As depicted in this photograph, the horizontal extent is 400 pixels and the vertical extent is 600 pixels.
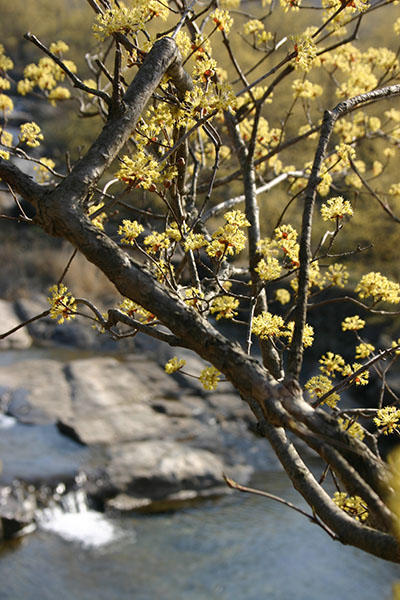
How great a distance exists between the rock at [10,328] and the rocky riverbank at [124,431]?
30 cm

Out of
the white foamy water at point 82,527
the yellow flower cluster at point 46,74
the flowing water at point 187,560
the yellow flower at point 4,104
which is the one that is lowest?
the flowing water at point 187,560

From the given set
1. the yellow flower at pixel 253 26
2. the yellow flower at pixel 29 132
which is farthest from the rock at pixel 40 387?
the yellow flower at pixel 253 26

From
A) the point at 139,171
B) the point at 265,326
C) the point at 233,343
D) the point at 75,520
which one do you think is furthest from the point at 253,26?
the point at 75,520

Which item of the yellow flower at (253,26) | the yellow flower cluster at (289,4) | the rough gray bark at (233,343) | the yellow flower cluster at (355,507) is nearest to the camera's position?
the rough gray bark at (233,343)

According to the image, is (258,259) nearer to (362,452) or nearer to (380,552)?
(362,452)

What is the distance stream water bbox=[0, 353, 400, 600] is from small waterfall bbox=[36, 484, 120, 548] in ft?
0.04

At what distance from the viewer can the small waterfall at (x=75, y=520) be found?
5.93 m

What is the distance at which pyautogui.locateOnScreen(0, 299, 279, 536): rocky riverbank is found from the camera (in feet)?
21.8

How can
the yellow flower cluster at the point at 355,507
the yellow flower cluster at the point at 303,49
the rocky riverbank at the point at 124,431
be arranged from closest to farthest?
the yellow flower cluster at the point at 355,507 < the yellow flower cluster at the point at 303,49 < the rocky riverbank at the point at 124,431

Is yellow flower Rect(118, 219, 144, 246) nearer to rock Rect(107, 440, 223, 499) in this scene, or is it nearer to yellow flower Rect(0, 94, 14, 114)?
yellow flower Rect(0, 94, 14, 114)

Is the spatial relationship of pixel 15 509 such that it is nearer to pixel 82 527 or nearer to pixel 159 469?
pixel 82 527

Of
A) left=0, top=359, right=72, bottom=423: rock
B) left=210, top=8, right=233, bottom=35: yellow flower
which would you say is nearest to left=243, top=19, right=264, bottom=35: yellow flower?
left=210, top=8, right=233, bottom=35: yellow flower

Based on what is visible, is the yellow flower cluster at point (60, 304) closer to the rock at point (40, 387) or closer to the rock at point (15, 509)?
the rock at point (15, 509)

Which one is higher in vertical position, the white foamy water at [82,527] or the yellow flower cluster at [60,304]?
the yellow flower cluster at [60,304]
